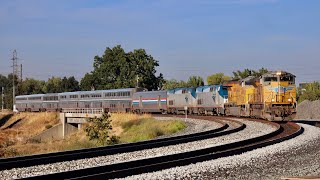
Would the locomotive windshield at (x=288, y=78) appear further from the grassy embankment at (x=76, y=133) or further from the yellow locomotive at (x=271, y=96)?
the grassy embankment at (x=76, y=133)

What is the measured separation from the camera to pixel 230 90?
3712 centimetres

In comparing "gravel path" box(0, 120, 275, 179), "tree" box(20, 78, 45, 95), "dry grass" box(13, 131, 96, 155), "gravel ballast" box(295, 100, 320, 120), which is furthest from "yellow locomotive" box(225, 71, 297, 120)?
"tree" box(20, 78, 45, 95)

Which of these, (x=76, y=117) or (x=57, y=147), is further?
(x=76, y=117)

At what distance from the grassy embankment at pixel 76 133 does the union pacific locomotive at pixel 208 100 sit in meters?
3.26

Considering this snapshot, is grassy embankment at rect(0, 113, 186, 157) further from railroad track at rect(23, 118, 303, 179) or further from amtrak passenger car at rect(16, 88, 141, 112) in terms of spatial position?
railroad track at rect(23, 118, 303, 179)

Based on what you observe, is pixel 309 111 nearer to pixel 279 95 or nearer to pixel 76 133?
pixel 279 95

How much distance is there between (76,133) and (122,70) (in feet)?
199

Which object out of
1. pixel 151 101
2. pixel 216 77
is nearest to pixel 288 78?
pixel 151 101

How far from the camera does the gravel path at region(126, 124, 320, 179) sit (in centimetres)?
1041

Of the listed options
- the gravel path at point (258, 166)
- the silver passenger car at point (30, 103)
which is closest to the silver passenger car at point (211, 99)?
the gravel path at point (258, 166)

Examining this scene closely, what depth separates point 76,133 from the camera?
53.2 meters

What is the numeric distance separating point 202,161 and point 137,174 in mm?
2799

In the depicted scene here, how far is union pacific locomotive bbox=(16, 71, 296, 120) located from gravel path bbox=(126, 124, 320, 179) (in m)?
13.2

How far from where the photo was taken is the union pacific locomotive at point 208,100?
2894 cm
